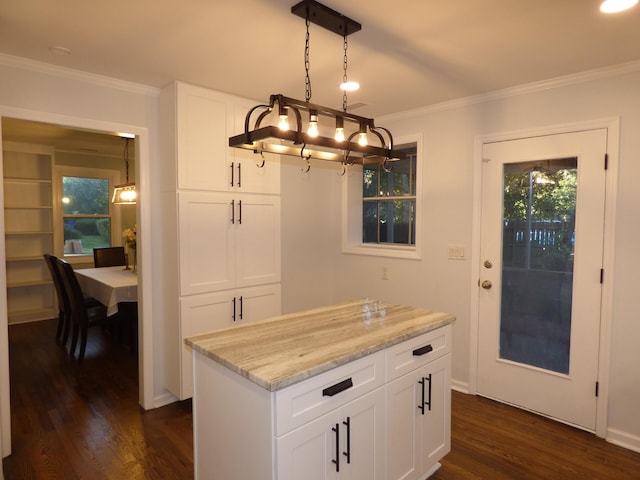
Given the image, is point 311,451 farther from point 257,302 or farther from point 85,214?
point 85,214

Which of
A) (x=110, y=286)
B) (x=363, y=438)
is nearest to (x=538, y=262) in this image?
(x=363, y=438)

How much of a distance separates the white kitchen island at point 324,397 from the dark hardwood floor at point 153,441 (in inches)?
20.0

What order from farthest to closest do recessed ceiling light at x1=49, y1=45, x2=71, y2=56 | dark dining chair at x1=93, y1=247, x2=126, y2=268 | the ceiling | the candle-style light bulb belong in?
dark dining chair at x1=93, y1=247, x2=126, y2=268 → recessed ceiling light at x1=49, y1=45, x2=71, y2=56 → the ceiling → the candle-style light bulb

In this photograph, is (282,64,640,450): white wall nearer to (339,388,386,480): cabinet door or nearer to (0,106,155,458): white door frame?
(0,106,155,458): white door frame

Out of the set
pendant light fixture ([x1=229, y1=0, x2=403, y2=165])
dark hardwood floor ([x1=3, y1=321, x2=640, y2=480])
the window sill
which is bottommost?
dark hardwood floor ([x1=3, y1=321, x2=640, y2=480])

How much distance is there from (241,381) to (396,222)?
9.39 ft

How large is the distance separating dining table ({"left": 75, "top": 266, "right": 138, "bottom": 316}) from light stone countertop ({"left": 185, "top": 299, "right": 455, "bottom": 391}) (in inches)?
96.7

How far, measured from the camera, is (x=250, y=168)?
330cm

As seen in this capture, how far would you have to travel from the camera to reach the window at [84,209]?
599 centimetres

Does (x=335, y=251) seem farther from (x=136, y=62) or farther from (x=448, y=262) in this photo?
(x=136, y=62)

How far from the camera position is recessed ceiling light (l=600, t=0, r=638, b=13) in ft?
5.91

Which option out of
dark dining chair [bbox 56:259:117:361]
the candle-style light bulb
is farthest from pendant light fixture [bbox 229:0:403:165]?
dark dining chair [bbox 56:259:117:361]

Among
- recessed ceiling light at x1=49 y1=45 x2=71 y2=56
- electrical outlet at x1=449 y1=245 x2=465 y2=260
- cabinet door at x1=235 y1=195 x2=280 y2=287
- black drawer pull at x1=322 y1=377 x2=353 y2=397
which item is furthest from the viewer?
electrical outlet at x1=449 y1=245 x2=465 y2=260

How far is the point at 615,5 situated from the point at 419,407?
7.05 feet
